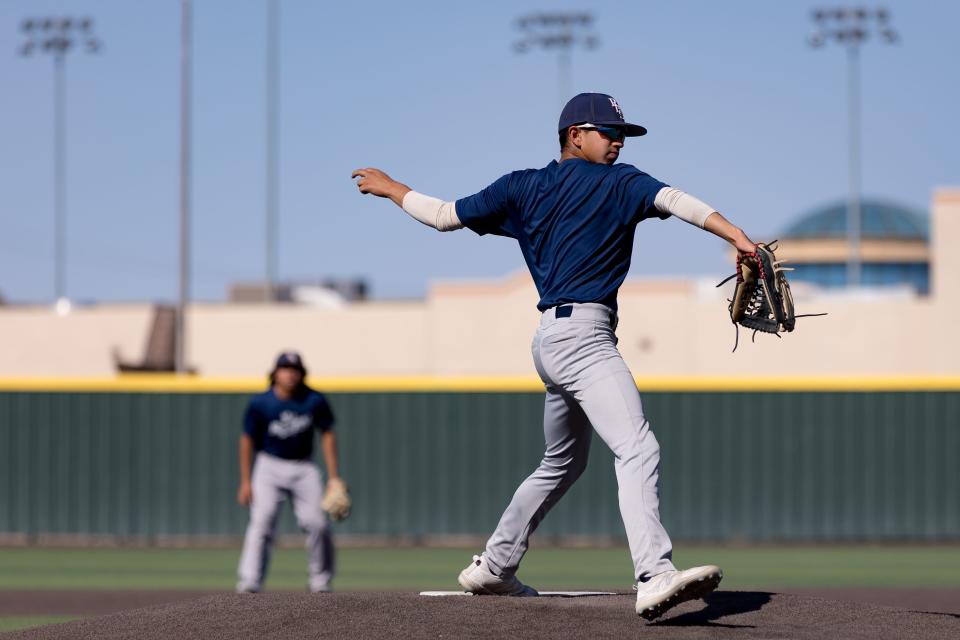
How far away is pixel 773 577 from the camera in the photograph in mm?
13523

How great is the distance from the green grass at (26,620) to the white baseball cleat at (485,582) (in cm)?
359

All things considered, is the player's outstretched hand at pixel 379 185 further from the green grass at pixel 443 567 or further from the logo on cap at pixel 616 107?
the green grass at pixel 443 567

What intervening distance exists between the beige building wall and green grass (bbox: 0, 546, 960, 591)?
16.5 meters

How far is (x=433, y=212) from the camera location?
652cm

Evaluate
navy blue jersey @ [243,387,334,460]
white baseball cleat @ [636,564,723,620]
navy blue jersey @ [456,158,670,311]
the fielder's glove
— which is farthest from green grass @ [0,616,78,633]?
the fielder's glove

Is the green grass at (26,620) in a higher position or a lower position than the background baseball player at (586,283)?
lower

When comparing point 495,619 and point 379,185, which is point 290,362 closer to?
point 379,185

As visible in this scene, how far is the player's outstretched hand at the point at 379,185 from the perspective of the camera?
21.6 feet

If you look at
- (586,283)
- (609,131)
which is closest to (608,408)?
(586,283)

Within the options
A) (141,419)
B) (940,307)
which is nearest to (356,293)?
(940,307)

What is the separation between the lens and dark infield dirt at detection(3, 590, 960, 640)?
19.5 feet

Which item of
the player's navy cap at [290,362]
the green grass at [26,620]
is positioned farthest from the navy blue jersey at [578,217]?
the green grass at [26,620]

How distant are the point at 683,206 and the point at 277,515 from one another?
561 cm

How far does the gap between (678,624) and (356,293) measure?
192ft
